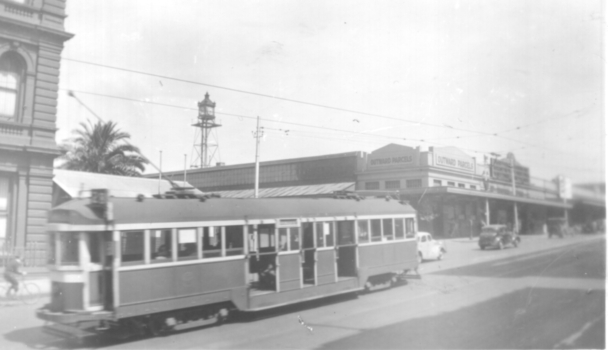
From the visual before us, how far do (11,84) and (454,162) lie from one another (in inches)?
818

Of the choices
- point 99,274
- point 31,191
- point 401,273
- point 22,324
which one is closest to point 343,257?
point 401,273

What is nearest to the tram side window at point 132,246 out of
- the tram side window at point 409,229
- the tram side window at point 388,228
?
the tram side window at point 388,228

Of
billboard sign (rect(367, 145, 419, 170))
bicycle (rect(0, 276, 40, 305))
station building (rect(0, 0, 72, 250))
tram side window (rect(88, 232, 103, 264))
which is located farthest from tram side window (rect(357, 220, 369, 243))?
billboard sign (rect(367, 145, 419, 170))

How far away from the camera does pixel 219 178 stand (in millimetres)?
13914

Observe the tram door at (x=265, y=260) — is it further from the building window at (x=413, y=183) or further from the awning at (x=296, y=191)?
the building window at (x=413, y=183)

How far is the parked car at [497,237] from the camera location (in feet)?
80.2

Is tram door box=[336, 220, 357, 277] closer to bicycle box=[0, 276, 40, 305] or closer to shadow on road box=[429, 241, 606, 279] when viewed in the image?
shadow on road box=[429, 241, 606, 279]

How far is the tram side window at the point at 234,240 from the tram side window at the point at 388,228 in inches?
203

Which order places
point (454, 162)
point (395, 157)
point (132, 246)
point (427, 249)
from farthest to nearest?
point (395, 157)
point (454, 162)
point (427, 249)
point (132, 246)

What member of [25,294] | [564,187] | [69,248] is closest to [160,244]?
[69,248]

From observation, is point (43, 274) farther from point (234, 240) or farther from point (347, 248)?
point (347, 248)

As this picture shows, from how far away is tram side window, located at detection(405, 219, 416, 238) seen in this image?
14.7m

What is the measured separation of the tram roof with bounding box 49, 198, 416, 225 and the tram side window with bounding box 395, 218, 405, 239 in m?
0.96

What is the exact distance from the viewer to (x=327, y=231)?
38.6 ft
